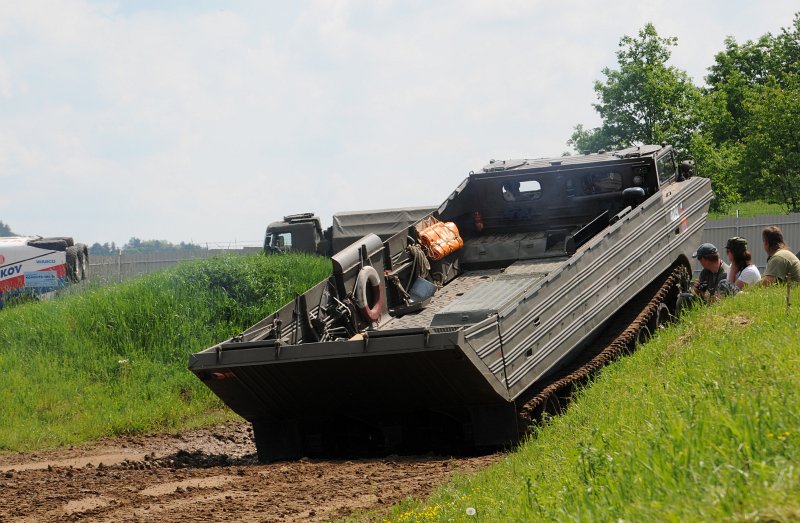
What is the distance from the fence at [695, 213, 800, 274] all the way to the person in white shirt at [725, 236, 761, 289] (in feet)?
50.6

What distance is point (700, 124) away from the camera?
3703 cm

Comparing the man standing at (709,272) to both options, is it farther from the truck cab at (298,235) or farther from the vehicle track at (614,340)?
the truck cab at (298,235)

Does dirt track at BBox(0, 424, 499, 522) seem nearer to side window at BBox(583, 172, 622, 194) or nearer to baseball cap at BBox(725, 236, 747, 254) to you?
baseball cap at BBox(725, 236, 747, 254)

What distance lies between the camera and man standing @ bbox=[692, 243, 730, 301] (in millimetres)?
13461

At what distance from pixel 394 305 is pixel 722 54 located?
44.5 meters

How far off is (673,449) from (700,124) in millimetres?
33210

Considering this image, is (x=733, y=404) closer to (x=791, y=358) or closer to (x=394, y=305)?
(x=791, y=358)

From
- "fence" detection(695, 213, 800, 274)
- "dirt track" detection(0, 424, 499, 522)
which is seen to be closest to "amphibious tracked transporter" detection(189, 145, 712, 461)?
"dirt track" detection(0, 424, 499, 522)

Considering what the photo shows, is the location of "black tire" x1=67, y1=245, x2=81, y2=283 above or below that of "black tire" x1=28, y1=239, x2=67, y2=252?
below

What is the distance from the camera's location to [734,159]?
39.1 meters

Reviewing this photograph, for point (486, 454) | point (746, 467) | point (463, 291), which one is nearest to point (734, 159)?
point (463, 291)

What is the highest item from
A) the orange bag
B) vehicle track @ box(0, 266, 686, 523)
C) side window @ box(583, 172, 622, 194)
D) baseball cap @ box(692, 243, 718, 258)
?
side window @ box(583, 172, 622, 194)

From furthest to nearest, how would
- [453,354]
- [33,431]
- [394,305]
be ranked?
1. [33,431]
2. [394,305]
3. [453,354]

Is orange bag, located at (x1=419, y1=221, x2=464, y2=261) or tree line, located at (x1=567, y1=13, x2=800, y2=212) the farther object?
tree line, located at (x1=567, y1=13, x2=800, y2=212)
